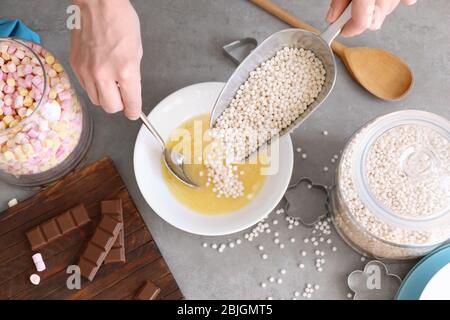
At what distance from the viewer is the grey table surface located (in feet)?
3.79

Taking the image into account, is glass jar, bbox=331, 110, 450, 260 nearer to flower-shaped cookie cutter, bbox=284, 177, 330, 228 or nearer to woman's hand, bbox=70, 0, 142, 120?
flower-shaped cookie cutter, bbox=284, 177, 330, 228

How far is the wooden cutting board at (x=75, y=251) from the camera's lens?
1.13m

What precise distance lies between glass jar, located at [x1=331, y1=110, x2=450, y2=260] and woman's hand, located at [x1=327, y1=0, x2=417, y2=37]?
0.63ft

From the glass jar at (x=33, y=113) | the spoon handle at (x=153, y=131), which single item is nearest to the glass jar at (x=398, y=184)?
the spoon handle at (x=153, y=131)

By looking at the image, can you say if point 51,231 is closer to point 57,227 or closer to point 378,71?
point 57,227

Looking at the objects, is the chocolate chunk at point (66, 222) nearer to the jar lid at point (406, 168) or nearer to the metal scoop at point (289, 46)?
the metal scoop at point (289, 46)

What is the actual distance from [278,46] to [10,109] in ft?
1.82

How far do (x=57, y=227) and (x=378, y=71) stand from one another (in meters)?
0.81

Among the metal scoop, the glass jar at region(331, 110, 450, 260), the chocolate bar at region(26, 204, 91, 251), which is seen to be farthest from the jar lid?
the chocolate bar at region(26, 204, 91, 251)

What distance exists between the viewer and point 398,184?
1.02m

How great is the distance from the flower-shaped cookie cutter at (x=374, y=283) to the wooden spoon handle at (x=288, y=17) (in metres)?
0.49

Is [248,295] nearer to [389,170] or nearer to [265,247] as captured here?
[265,247]

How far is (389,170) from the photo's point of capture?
103 cm
